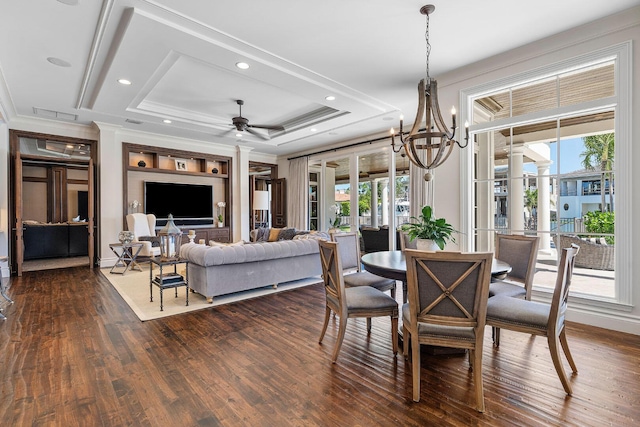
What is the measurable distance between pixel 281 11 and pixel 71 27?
209 centimetres

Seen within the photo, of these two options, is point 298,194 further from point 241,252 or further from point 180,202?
point 241,252

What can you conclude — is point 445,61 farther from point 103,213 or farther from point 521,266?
point 103,213

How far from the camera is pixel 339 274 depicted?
242 centimetres

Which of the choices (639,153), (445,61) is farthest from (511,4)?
(639,153)

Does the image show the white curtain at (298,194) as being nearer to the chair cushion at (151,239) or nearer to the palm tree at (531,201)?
the chair cushion at (151,239)

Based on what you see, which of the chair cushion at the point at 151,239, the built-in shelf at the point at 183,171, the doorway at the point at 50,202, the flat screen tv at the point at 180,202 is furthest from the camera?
the flat screen tv at the point at 180,202

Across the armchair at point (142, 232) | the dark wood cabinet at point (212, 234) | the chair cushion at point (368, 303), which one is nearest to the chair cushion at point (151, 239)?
the armchair at point (142, 232)

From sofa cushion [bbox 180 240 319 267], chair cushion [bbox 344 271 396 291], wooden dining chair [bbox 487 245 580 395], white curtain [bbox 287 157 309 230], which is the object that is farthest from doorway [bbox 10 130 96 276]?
wooden dining chair [bbox 487 245 580 395]

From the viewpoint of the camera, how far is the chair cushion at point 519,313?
6.75 ft

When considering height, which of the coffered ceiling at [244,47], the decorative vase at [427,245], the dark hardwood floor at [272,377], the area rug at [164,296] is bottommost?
the dark hardwood floor at [272,377]

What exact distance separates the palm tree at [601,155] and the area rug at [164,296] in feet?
12.3

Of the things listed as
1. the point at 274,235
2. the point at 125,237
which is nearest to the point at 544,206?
the point at 274,235

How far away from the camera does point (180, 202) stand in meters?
7.68

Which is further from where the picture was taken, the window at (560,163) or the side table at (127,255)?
the side table at (127,255)
